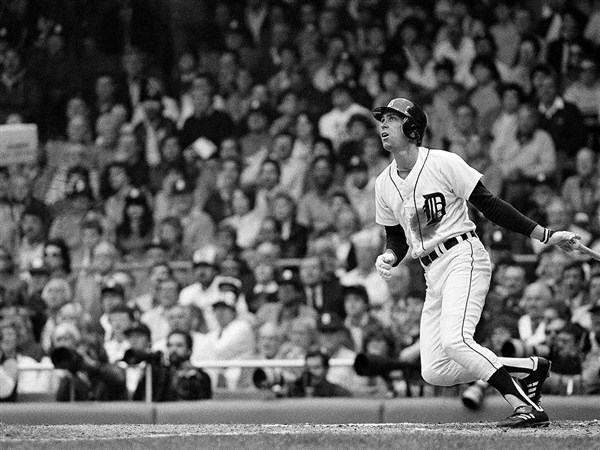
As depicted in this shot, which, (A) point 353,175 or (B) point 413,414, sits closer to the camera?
(B) point 413,414

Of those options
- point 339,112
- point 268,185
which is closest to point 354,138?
point 339,112

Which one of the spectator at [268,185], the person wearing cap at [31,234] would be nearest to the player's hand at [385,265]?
the spectator at [268,185]

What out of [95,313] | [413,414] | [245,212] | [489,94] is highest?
[489,94]

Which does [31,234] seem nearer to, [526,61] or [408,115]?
[526,61]

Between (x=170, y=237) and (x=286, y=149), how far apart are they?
52.9 inches

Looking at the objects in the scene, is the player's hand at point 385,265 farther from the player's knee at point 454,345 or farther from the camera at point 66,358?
the camera at point 66,358

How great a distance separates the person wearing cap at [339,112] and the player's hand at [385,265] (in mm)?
5583

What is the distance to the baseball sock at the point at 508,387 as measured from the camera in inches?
262

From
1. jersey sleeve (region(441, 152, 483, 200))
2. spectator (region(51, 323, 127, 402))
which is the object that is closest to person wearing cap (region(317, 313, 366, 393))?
spectator (region(51, 323, 127, 402))

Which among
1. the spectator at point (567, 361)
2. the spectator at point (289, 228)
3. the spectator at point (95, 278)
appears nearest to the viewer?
the spectator at point (567, 361)

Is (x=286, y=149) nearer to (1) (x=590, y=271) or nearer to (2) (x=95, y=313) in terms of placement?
(2) (x=95, y=313)

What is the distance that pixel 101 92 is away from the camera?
45.0 ft

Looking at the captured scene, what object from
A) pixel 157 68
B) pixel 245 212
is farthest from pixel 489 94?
pixel 157 68

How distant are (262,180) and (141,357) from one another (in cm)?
327
